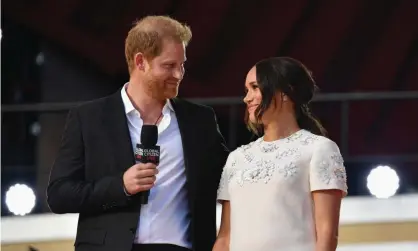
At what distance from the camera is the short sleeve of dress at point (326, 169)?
88.3 inches

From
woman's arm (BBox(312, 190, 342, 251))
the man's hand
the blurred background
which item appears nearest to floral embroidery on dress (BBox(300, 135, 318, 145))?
woman's arm (BBox(312, 190, 342, 251))

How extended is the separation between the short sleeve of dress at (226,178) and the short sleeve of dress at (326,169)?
9.2 inches

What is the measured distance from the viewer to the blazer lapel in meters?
2.46

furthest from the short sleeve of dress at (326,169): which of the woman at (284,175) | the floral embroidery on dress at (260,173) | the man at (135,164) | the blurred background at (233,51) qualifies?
the blurred background at (233,51)

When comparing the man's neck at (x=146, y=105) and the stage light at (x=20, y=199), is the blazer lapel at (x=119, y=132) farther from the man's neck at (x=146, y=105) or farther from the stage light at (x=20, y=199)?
the stage light at (x=20, y=199)

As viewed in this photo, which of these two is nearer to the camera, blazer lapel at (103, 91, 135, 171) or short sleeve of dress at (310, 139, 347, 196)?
short sleeve of dress at (310, 139, 347, 196)

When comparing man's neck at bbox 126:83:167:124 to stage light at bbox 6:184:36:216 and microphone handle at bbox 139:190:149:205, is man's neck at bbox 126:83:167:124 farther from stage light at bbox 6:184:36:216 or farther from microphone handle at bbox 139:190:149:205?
stage light at bbox 6:184:36:216

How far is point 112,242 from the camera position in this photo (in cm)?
242

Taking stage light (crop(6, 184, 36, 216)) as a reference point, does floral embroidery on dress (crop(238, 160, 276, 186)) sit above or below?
below

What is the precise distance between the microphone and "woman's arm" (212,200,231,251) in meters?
0.26

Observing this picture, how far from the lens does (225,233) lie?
7.96ft

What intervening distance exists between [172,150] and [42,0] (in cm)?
271

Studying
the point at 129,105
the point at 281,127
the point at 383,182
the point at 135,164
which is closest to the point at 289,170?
the point at 281,127

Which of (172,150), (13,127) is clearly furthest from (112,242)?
(13,127)
